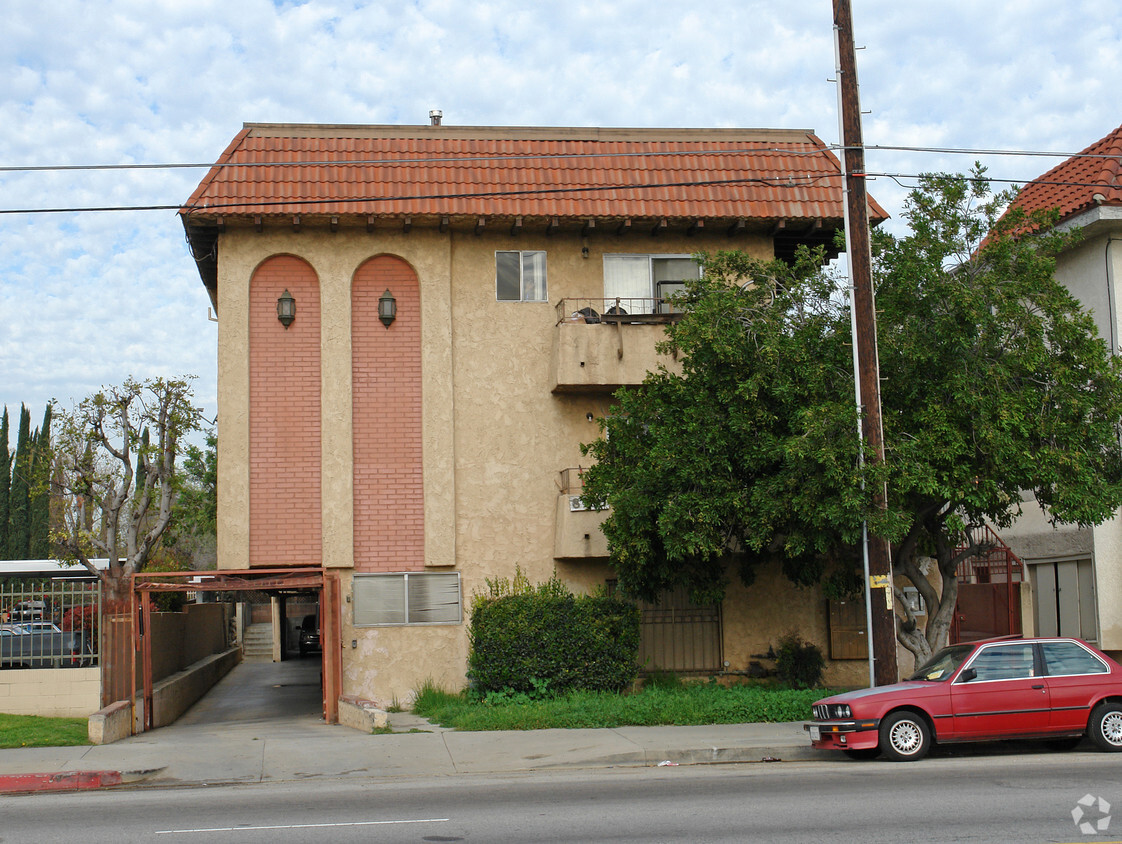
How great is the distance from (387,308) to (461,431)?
8.19 ft

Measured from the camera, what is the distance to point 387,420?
18.8 metres

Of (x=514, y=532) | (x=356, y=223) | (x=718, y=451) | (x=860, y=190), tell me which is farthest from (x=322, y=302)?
(x=860, y=190)

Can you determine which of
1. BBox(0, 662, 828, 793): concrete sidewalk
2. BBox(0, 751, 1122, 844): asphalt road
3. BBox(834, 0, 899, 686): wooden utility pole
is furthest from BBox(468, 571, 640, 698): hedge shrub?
BBox(834, 0, 899, 686): wooden utility pole

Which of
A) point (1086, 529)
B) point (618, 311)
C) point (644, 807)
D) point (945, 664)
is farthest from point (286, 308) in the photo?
point (1086, 529)

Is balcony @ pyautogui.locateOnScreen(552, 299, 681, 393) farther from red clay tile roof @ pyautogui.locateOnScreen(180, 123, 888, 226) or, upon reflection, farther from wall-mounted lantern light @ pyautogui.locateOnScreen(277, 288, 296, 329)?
wall-mounted lantern light @ pyautogui.locateOnScreen(277, 288, 296, 329)

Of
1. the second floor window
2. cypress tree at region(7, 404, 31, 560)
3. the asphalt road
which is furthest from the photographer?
cypress tree at region(7, 404, 31, 560)

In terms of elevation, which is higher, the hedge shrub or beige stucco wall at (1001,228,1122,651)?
beige stucco wall at (1001,228,1122,651)

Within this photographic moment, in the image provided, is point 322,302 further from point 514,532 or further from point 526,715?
point 526,715

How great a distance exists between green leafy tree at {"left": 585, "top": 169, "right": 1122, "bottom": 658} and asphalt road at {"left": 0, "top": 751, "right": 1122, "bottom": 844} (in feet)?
11.2

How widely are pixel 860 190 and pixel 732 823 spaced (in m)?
8.82

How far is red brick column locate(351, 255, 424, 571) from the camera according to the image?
1852cm

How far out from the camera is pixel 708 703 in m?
16.0

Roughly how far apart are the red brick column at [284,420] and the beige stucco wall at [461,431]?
0.69 feet

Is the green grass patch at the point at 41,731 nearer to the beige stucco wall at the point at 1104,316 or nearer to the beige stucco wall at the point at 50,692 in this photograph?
the beige stucco wall at the point at 50,692
